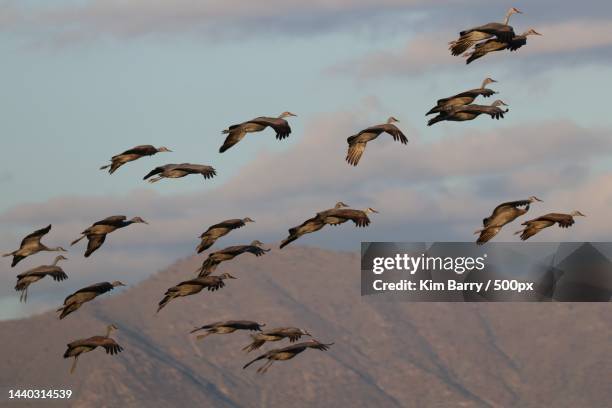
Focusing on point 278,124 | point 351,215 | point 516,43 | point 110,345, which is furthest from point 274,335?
point 516,43

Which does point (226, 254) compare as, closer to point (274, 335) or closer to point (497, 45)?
point (274, 335)

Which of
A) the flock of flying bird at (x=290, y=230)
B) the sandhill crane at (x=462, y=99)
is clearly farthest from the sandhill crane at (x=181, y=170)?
the sandhill crane at (x=462, y=99)

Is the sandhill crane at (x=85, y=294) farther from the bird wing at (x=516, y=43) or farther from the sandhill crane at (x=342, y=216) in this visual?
the bird wing at (x=516, y=43)

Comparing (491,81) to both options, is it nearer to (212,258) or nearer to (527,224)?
(527,224)

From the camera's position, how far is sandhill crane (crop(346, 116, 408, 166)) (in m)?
81.1

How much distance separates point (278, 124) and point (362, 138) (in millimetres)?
4499

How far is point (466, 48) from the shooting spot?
243 ft

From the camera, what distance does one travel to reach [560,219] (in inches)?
3182

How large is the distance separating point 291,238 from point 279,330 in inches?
338

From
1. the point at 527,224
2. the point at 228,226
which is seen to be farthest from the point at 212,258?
the point at 527,224

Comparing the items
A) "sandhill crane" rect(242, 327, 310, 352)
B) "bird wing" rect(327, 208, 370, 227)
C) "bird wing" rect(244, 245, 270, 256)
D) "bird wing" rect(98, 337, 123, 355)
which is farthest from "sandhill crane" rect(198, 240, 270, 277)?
"bird wing" rect(98, 337, 123, 355)

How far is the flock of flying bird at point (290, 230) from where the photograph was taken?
76.8 metres

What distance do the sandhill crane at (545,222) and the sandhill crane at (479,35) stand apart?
9.97m

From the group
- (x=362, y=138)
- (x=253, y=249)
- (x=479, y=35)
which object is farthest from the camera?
(x=253, y=249)
